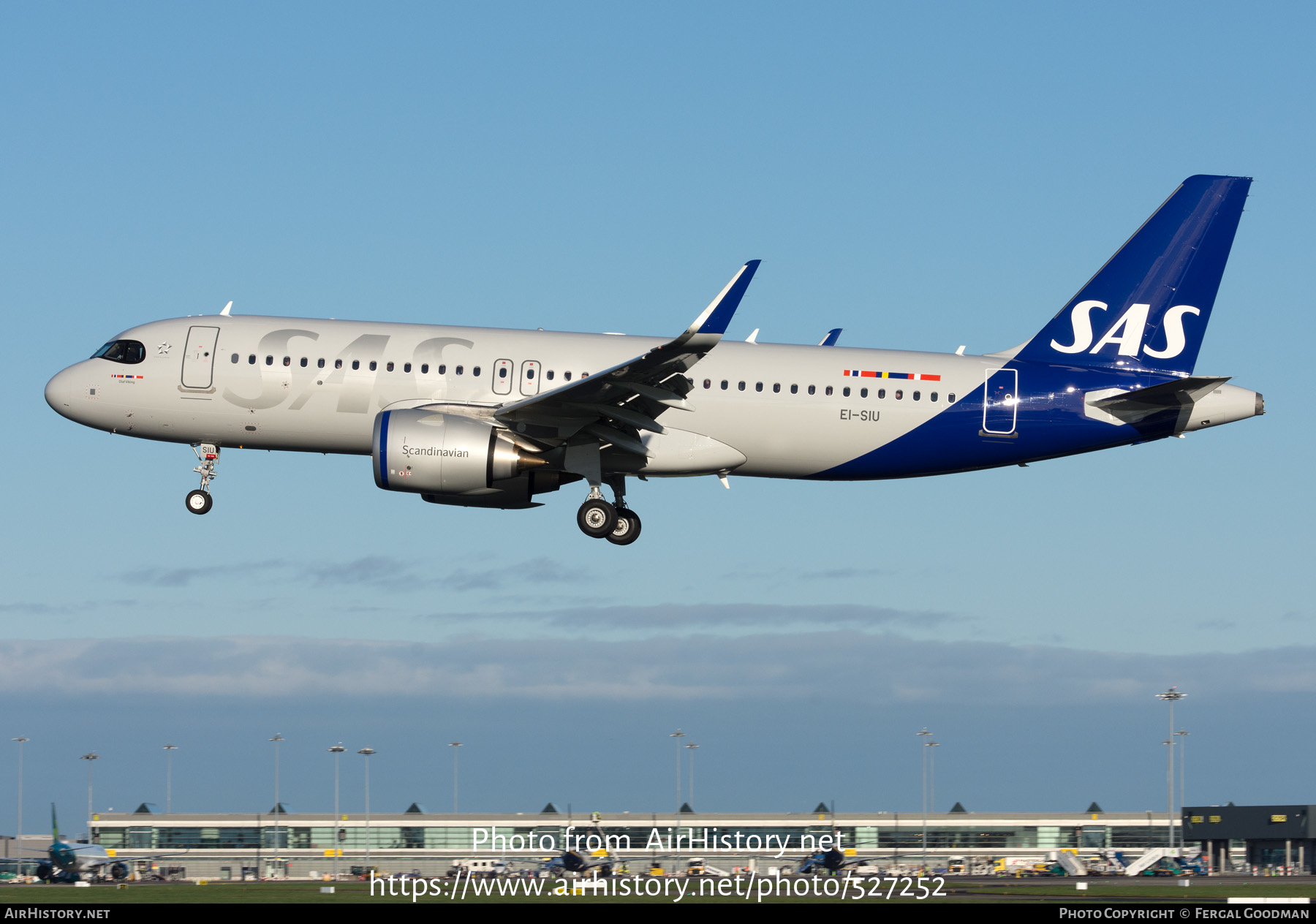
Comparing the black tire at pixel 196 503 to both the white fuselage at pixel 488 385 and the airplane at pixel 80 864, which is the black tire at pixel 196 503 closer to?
the white fuselage at pixel 488 385

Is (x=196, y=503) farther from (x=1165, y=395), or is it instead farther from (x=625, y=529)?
(x=1165, y=395)

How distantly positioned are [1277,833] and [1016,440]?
124 feet

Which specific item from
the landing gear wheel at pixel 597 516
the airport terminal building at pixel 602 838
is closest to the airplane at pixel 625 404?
the landing gear wheel at pixel 597 516

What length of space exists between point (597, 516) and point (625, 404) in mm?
3233

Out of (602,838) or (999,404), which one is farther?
(602,838)

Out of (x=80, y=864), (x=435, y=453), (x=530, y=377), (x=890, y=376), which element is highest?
(x=890, y=376)

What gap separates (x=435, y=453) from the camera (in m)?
31.9

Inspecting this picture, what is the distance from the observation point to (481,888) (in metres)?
30.7

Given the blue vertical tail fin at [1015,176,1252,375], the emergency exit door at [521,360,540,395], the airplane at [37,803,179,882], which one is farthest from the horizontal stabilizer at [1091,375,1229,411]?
the airplane at [37,803,179,882]

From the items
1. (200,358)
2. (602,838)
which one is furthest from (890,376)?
(602,838)

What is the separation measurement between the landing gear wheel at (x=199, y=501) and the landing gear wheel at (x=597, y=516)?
930cm

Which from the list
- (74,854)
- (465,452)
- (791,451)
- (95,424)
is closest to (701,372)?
(791,451)

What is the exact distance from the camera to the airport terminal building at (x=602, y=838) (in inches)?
2074
